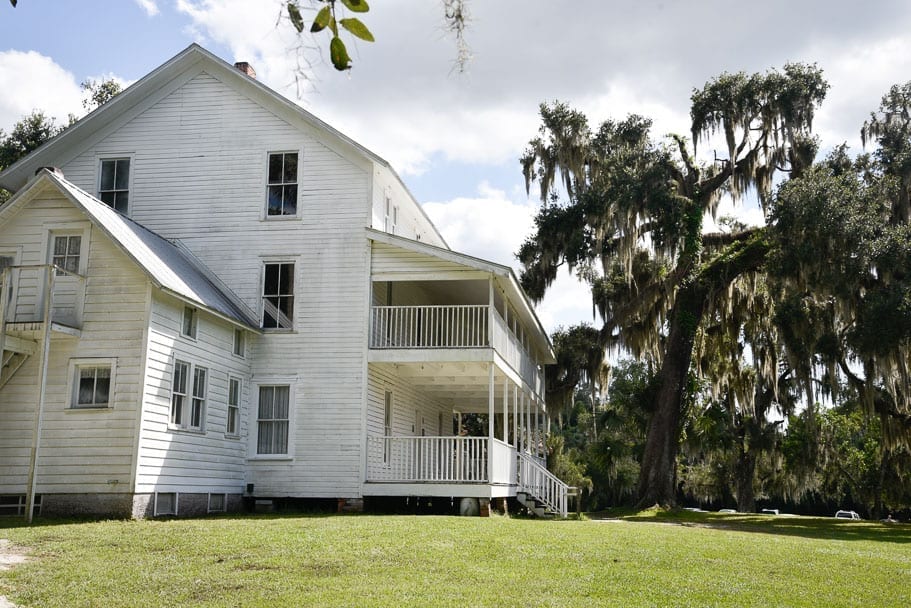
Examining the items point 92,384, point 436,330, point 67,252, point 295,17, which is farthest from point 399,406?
point 295,17

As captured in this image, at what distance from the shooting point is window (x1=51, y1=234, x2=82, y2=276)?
1770 cm

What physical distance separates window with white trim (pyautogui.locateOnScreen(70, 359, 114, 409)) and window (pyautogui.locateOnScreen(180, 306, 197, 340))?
1798 millimetres

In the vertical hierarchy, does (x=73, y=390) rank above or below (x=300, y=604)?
above

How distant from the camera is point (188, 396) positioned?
1814cm

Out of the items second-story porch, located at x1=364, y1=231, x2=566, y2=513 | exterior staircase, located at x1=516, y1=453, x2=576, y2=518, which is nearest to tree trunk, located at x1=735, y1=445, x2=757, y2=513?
second-story porch, located at x1=364, y1=231, x2=566, y2=513

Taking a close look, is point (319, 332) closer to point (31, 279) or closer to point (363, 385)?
point (363, 385)

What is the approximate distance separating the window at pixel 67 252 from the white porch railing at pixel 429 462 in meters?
7.22

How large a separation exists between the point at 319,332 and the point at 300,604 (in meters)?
13.1

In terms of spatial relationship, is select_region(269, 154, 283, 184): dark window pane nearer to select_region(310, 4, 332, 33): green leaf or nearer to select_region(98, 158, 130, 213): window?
select_region(98, 158, 130, 213): window

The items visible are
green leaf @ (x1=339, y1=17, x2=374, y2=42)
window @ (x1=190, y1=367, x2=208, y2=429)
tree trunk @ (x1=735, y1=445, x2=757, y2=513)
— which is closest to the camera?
green leaf @ (x1=339, y1=17, x2=374, y2=42)

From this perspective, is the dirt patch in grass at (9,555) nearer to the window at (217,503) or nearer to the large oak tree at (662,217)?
the window at (217,503)

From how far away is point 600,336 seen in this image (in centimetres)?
3047

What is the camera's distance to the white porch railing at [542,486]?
2233cm

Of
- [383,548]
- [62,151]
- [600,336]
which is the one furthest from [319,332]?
[600,336]
